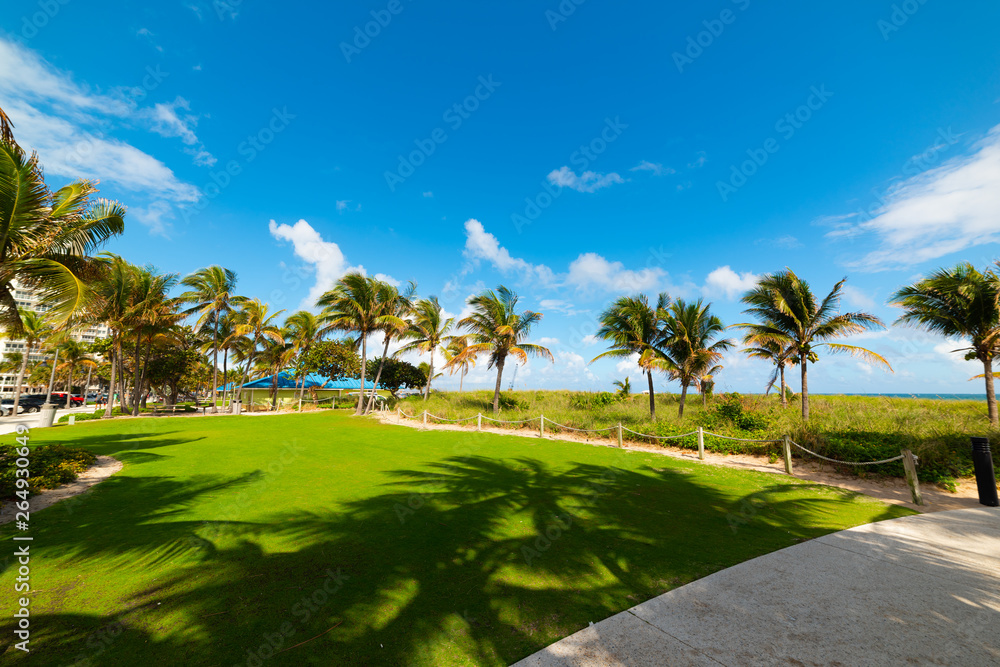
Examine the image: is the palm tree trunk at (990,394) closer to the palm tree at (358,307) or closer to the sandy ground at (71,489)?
the sandy ground at (71,489)

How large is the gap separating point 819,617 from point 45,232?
1298cm

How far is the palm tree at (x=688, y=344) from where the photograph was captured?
19.2 meters

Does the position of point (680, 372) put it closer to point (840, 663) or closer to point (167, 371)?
point (840, 663)

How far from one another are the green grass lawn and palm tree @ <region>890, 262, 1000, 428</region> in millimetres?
11003

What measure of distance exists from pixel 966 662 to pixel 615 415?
16498 mm

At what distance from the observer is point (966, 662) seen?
273 cm

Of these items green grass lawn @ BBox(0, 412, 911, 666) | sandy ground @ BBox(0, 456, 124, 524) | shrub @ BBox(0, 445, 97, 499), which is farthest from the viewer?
shrub @ BBox(0, 445, 97, 499)

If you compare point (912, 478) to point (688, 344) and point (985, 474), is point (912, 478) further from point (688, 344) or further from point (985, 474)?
point (688, 344)

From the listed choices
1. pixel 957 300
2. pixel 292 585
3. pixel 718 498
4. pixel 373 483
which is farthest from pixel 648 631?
pixel 957 300

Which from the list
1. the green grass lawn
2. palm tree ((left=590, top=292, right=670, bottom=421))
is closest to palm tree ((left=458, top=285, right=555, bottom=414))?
palm tree ((left=590, top=292, right=670, bottom=421))

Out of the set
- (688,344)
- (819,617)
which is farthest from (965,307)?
(819,617)

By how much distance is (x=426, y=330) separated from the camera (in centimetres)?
3120

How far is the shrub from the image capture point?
615 centimetres

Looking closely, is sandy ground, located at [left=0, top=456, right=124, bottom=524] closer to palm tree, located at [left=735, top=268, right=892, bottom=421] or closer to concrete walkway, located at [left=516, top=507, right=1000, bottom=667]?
concrete walkway, located at [left=516, top=507, right=1000, bottom=667]
